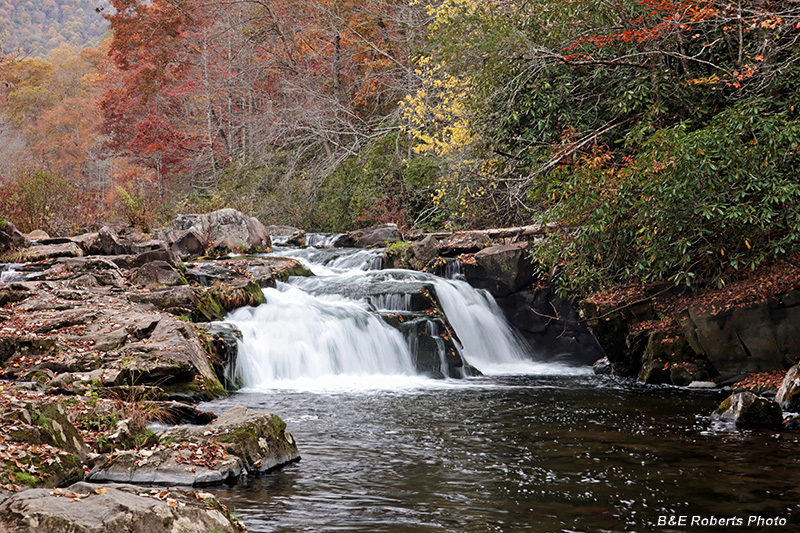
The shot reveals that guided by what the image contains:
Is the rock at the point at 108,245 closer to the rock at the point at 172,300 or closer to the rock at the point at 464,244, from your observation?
the rock at the point at 172,300

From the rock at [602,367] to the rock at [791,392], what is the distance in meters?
4.61

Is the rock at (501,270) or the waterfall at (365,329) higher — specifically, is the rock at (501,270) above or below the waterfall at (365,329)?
above

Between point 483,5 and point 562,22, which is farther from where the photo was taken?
point 483,5

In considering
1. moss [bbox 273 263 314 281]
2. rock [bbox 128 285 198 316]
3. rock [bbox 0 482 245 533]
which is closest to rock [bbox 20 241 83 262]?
rock [bbox 128 285 198 316]

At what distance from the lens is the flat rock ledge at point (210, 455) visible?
210 inches

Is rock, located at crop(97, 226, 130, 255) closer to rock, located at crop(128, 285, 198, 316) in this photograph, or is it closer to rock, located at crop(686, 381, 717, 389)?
rock, located at crop(128, 285, 198, 316)

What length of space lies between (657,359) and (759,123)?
4791 millimetres

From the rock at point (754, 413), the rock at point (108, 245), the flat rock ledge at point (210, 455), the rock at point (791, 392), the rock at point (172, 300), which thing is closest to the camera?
the flat rock ledge at point (210, 455)

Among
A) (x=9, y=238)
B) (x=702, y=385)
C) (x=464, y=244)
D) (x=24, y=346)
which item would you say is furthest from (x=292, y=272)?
(x=702, y=385)

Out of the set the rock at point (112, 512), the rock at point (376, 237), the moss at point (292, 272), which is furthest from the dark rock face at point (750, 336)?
the rock at point (376, 237)

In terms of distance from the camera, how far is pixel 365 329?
1280 centimetres

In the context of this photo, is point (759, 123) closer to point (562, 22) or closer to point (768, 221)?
point (768, 221)

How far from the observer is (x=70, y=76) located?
5222cm

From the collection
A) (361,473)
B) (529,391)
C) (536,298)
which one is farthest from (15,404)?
(536,298)
